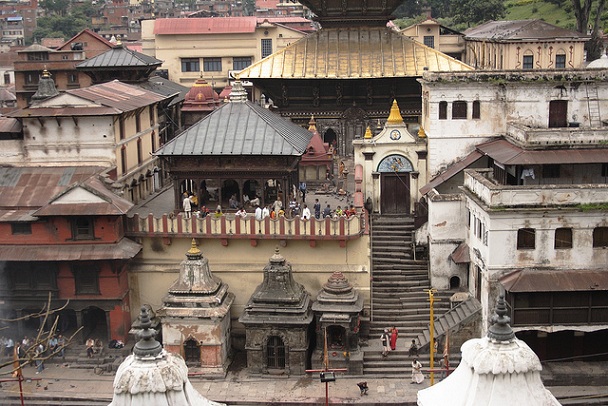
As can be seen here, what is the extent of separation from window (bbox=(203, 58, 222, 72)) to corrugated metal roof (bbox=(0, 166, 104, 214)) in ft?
153

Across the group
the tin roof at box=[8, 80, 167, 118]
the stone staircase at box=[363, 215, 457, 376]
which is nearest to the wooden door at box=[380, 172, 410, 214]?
the stone staircase at box=[363, 215, 457, 376]

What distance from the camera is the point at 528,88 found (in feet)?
140

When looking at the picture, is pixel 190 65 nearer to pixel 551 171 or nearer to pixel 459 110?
pixel 459 110

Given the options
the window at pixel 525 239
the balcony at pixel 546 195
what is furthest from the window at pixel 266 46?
the window at pixel 525 239

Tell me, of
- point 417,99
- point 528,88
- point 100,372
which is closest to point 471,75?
point 528,88

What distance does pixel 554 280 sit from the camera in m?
35.2

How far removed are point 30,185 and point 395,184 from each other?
57.9 ft

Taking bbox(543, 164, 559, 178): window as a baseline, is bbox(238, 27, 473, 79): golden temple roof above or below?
above

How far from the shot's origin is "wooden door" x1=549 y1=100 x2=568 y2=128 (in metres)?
42.8

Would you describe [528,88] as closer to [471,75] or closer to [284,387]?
[471,75]

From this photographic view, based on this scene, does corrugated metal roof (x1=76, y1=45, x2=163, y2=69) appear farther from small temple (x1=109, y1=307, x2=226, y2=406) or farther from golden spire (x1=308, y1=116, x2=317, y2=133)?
small temple (x1=109, y1=307, x2=226, y2=406)

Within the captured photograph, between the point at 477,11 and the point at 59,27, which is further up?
the point at 59,27

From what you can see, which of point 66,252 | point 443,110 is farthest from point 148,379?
point 443,110

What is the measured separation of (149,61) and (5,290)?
24.0m
